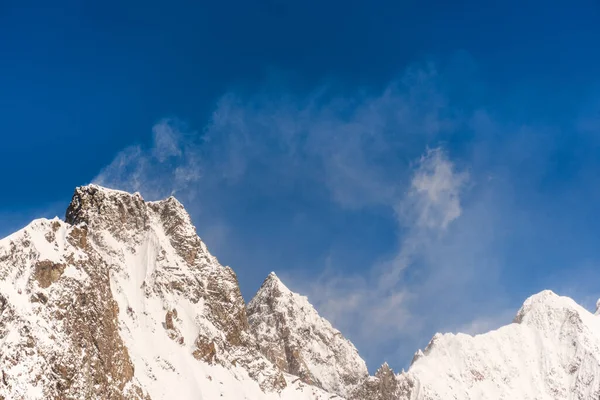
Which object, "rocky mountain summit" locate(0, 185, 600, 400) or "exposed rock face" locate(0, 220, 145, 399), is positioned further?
"rocky mountain summit" locate(0, 185, 600, 400)

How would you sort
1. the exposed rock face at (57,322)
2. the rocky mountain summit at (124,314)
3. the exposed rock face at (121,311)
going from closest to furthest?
the exposed rock face at (57,322), the exposed rock face at (121,311), the rocky mountain summit at (124,314)

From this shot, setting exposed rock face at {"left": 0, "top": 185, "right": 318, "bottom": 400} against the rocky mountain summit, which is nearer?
exposed rock face at {"left": 0, "top": 185, "right": 318, "bottom": 400}

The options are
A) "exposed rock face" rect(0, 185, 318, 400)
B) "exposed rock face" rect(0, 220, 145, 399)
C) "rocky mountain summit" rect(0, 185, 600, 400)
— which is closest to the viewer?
"exposed rock face" rect(0, 220, 145, 399)

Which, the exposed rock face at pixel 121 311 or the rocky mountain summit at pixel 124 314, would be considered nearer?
the exposed rock face at pixel 121 311

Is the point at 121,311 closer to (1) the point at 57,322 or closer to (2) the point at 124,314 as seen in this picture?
(2) the point at 124,314

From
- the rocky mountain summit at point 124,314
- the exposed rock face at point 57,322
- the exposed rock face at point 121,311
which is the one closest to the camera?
the exposed rock face at point 57,322

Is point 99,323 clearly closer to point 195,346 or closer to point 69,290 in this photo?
point 69,290

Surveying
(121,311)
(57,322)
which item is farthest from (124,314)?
(57,322)

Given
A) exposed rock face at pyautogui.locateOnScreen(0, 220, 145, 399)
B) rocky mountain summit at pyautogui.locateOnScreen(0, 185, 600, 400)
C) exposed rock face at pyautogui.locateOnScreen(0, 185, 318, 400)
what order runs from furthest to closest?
rocky mountain summit at pyautogui.locateOnScreen(0, 185, 600, 400) → exposed rock face at pyautogui.locateOnScreen(0, 185, 318, 400) → exposed rock face at pyautogui.locateOnScreen(0, 220, 145, 399)

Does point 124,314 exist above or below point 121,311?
below

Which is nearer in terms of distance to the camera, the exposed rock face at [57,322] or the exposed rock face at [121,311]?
the exposed rock face at [57,322]

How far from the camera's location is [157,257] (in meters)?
159

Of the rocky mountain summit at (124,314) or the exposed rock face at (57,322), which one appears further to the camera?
the rocky mountain summit at (124,314)

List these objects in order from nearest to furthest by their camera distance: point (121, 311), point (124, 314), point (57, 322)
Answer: point (57, 322) → point (121, 311) → point (124, 314)
